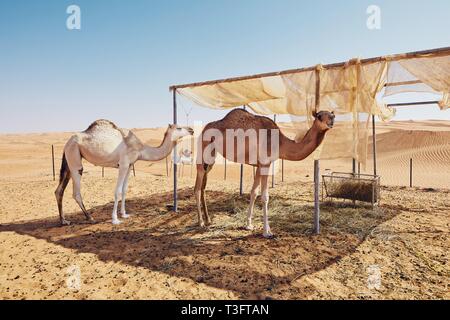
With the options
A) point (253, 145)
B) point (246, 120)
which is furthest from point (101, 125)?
point (253, 145)

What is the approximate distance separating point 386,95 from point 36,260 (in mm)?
6667

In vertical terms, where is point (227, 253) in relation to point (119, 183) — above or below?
below

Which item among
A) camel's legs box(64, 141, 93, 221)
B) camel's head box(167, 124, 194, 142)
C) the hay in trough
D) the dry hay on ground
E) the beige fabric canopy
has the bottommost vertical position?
the dry hay on ground

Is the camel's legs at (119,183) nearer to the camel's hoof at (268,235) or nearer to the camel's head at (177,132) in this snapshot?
the camel's head at (177,132)

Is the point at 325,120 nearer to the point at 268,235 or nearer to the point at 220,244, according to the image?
the point at 268,235

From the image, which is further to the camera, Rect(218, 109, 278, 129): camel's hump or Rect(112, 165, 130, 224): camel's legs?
Rect(112, 165, 130, 224): camel's legs

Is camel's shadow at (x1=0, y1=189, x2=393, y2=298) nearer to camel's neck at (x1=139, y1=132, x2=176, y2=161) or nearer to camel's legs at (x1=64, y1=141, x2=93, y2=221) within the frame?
camel's legs at (x1=64, y1=141, x2=93, y2=221)

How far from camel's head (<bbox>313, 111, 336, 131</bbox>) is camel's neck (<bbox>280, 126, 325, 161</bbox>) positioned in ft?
0.48

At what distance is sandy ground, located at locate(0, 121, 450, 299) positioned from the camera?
3436mm

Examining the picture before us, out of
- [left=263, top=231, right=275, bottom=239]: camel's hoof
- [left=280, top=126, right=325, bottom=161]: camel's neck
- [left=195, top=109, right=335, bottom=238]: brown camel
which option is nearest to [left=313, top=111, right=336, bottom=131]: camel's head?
[left=195, top=109, right=335, bottom=238]: brown camel

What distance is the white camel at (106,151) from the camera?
595 centimetres

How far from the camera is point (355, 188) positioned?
24.6ft

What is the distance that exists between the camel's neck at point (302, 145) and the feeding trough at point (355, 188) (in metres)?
2.81

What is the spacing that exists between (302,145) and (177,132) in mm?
2889
